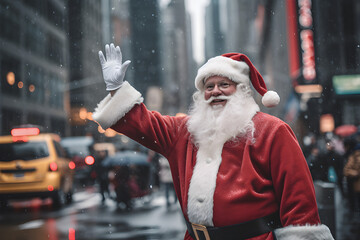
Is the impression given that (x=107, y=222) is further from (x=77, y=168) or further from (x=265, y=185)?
(x=77, y=168)

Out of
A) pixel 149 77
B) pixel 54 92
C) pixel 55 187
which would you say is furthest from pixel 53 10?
pixel 149 77

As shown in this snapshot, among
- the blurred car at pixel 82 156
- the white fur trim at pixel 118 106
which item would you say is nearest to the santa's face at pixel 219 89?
the white fur trim at pixel 118 106

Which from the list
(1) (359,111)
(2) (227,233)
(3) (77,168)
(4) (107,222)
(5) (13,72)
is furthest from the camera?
(5) (13,72)

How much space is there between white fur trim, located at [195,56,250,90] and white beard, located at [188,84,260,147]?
0.07 metres

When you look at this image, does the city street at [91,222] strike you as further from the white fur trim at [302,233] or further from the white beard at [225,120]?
the white fur trim at [302,233]

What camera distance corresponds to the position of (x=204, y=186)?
2.74 metres

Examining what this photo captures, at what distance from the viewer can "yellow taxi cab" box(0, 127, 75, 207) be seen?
419 inches

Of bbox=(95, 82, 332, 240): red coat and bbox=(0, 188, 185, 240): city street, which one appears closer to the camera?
bbox=(95, 82, 332, 240): red coat

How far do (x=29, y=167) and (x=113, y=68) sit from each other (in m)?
8.53

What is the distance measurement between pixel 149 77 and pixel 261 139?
16613 centimetres

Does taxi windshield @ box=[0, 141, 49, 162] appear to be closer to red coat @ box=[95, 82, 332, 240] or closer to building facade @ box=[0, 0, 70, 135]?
red coat @ box=[95, 82, 332, 240]

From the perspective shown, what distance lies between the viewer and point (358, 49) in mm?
23922

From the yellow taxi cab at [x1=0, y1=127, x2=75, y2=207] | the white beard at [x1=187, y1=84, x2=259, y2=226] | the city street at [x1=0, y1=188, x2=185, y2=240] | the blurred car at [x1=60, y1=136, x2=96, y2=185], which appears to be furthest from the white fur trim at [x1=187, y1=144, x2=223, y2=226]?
the blurred car at [x1=60, y1=136, x2=96, y2=185]

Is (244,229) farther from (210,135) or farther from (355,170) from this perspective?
(355,170)
